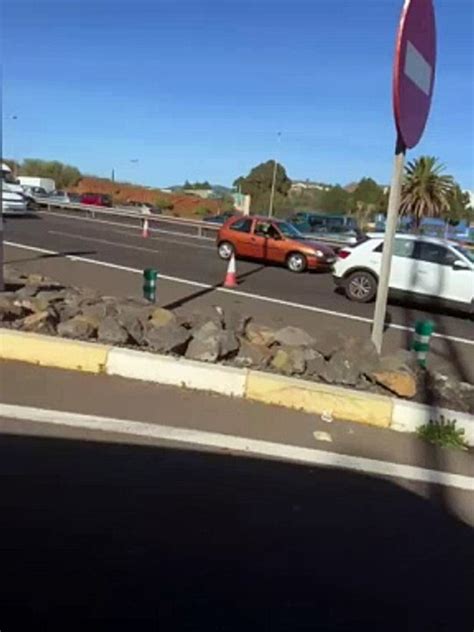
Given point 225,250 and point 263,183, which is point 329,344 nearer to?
point 225,250

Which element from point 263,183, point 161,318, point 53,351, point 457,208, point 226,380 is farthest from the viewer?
point 263,183

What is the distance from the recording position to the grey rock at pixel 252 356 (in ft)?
17.6

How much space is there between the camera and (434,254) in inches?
500

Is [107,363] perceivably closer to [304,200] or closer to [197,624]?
[197,624]

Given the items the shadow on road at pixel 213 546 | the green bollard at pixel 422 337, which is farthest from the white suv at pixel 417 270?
the shadow on road at pixel 213 546

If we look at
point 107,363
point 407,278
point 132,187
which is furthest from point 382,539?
point 132,187

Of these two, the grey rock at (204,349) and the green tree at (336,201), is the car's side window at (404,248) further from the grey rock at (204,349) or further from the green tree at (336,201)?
the green tree at (336,201)

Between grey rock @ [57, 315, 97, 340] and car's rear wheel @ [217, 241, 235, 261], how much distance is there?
14282 millimetres

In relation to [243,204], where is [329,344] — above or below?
below

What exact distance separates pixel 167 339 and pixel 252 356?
0.79m

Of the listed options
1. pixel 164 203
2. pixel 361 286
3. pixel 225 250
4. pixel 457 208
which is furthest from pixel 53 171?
pixel 361 286

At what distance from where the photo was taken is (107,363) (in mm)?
5055

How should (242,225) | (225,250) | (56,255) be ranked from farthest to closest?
(225,250) → (242,225) → (56,255)

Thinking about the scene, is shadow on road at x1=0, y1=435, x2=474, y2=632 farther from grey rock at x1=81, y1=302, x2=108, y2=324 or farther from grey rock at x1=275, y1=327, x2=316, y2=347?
grey rock at x1=81, y1=302, x2=108, y2=324
